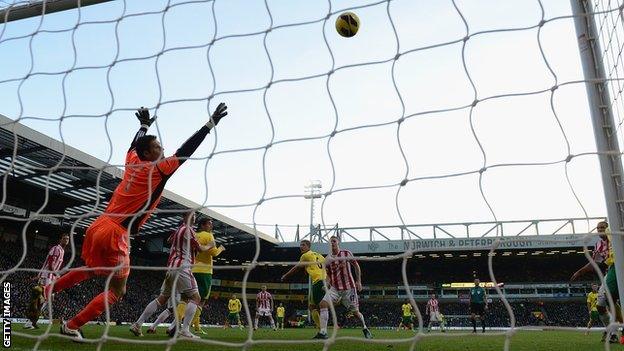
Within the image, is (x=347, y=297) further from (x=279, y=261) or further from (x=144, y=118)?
(x=279, y=261)

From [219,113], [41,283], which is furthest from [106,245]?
[41,283]

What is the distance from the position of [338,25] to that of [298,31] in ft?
2.77

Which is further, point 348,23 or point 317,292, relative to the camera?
point 317,292

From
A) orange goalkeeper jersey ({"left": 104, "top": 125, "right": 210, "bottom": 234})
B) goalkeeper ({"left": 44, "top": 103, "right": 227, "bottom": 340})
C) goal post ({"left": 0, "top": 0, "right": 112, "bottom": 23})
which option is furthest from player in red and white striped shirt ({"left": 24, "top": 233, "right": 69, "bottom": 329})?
goal post ({"left": 0, "top": 0, "right": 112, "bottom": 23})

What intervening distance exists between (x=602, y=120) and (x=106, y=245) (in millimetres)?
3281

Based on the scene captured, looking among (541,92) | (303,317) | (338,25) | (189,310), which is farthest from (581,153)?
(303,317)

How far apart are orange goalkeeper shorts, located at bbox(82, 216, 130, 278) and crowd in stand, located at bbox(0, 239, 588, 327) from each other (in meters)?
16.3

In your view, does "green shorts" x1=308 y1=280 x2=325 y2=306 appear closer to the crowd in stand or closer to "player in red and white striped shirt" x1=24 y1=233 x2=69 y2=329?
"player in red and white striped shirt" x1=24 y1=233 x2=69 y2=329

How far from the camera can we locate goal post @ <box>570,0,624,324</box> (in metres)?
2.69

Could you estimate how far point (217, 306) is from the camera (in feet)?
112

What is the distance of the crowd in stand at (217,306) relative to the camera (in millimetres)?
20969

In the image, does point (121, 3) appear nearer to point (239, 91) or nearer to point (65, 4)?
point (65, 4)

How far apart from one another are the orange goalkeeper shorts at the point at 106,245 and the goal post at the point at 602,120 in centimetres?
310

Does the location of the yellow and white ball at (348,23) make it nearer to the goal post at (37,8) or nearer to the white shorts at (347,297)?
the goal post at (37,8)
